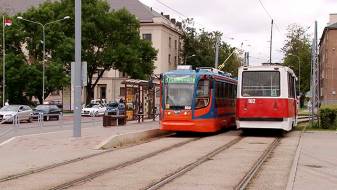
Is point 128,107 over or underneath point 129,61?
underneath

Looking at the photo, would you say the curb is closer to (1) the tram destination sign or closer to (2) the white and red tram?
(1) the tram destination sign

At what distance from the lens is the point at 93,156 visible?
1666 cm

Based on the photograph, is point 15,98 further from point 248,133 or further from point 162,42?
point 248,133

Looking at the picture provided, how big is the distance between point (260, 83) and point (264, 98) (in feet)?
2.43

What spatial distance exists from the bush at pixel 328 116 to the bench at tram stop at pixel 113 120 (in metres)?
10.5

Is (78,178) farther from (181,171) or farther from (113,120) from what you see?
(113,120)

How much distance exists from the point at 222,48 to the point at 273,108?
78.0 metres

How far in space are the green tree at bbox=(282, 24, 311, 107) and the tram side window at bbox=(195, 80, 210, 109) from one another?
232ft

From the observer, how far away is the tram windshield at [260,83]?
25.3 metres

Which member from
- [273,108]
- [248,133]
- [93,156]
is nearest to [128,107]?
[248,133]

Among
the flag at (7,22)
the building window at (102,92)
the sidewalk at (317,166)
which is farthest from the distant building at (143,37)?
the sidewalk at (317,166)

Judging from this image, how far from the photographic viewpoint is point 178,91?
2516cm

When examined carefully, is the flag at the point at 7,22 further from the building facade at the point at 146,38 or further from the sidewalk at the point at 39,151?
the sidewalk at the point at 39,151

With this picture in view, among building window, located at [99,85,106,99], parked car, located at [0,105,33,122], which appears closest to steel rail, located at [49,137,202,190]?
parked car, located at [0,105,33,122]
